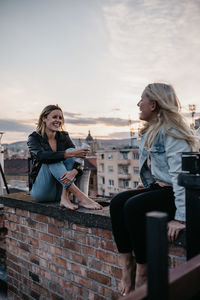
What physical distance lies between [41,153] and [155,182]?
1.05 meters

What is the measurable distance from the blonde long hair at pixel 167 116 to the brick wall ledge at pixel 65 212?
2.13 ft

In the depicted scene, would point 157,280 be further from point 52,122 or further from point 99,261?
point 52,122

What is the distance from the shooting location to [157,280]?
65cm

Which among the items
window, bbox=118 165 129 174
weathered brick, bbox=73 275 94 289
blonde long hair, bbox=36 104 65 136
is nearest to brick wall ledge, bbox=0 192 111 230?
weathered brick, bbox=73 275 94 289

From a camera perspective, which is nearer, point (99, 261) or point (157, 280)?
point (157, 280)

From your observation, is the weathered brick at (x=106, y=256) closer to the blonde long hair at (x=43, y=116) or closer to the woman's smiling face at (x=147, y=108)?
the woman's smiling face at (x=147, y=108)

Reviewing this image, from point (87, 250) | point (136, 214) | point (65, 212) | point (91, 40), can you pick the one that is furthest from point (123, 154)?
point (136, 214)

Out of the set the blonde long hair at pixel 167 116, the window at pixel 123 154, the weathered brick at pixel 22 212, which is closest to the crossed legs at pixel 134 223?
the blonde long hair at pixel 167 116

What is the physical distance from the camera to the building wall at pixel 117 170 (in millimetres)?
38312

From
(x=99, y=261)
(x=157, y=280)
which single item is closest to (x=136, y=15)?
(x=99, y=261)

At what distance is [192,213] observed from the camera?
1191 mm

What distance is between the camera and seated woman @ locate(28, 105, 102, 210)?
88.0 inches

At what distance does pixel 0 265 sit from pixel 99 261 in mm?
2102

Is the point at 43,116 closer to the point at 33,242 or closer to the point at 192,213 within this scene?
the point at 33,242
